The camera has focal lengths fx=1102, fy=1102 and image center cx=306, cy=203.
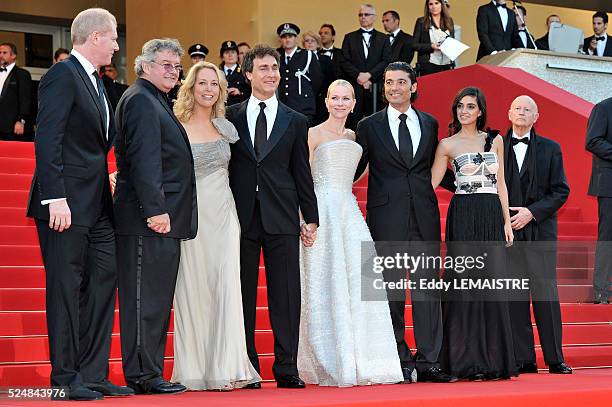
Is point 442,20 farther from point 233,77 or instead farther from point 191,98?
point 191,98

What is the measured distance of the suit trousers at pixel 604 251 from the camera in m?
8.57

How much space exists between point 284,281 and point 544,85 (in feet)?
21.0

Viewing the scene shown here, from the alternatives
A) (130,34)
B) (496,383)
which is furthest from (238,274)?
(130,34)

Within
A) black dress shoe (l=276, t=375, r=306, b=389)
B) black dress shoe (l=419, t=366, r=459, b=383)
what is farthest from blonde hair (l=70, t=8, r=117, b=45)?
black dress shoe (l=419, t=366, r=459, b=383)

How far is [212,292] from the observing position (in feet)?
19.6

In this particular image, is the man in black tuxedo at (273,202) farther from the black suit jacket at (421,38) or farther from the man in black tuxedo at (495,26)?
the man in black tuxedo at (495,26)

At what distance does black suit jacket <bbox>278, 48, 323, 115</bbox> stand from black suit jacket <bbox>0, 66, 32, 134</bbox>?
9.59ft

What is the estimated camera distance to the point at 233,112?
6.27 metres

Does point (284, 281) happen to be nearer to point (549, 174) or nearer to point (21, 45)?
point (549, 174)

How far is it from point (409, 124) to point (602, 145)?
2619 millimetres

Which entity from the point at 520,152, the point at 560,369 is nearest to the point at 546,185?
the point at 520,152

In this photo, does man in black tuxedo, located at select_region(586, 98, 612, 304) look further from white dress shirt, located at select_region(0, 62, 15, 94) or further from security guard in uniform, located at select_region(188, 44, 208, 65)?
white dress shirt, located at select_region(0, 62, 15, 94)

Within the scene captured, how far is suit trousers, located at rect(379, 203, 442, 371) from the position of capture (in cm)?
640

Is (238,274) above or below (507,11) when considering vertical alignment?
below
